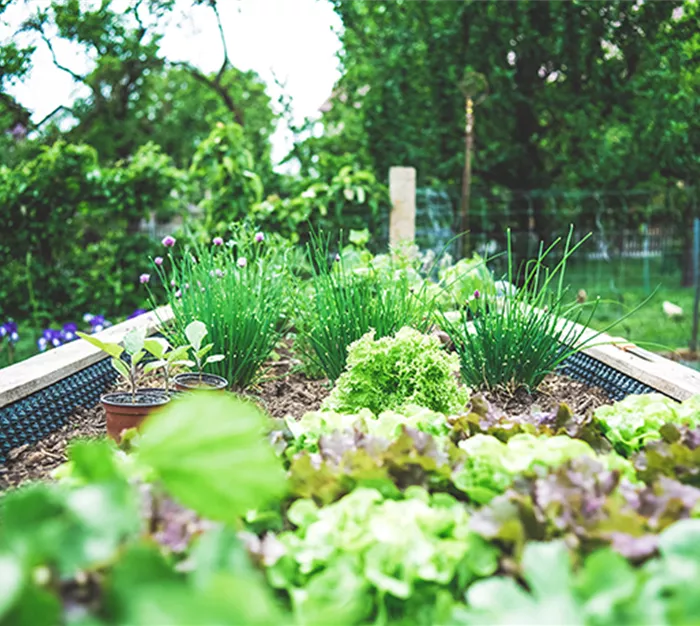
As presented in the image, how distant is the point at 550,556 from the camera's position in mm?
838

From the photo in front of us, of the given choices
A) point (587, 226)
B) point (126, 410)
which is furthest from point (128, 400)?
point (587, 226)

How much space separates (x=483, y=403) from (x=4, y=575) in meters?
1.32

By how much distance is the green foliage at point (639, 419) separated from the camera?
1718 mm

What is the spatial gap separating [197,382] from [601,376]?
1.53 metres

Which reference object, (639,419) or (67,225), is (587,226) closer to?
(67,225)

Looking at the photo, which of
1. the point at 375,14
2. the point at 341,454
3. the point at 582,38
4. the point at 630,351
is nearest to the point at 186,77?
the point at 375,14

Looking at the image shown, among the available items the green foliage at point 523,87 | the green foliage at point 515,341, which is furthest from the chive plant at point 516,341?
the green foliage at point 523,87

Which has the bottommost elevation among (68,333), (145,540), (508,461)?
(68,333)

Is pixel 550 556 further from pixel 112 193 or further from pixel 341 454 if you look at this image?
pixel 112 193

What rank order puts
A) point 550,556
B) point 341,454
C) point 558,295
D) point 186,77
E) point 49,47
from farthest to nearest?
point 186,77
point 49,47
point 558,295
point 341,454
point 550,556

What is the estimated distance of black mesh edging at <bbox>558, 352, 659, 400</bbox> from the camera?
263 cm

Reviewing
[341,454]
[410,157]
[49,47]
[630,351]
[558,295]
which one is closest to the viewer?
[341,454]

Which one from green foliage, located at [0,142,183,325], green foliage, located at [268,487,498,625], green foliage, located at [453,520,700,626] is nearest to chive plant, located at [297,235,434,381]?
green foliage, located at [268,487,498,625]

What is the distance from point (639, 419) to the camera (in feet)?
5.79
